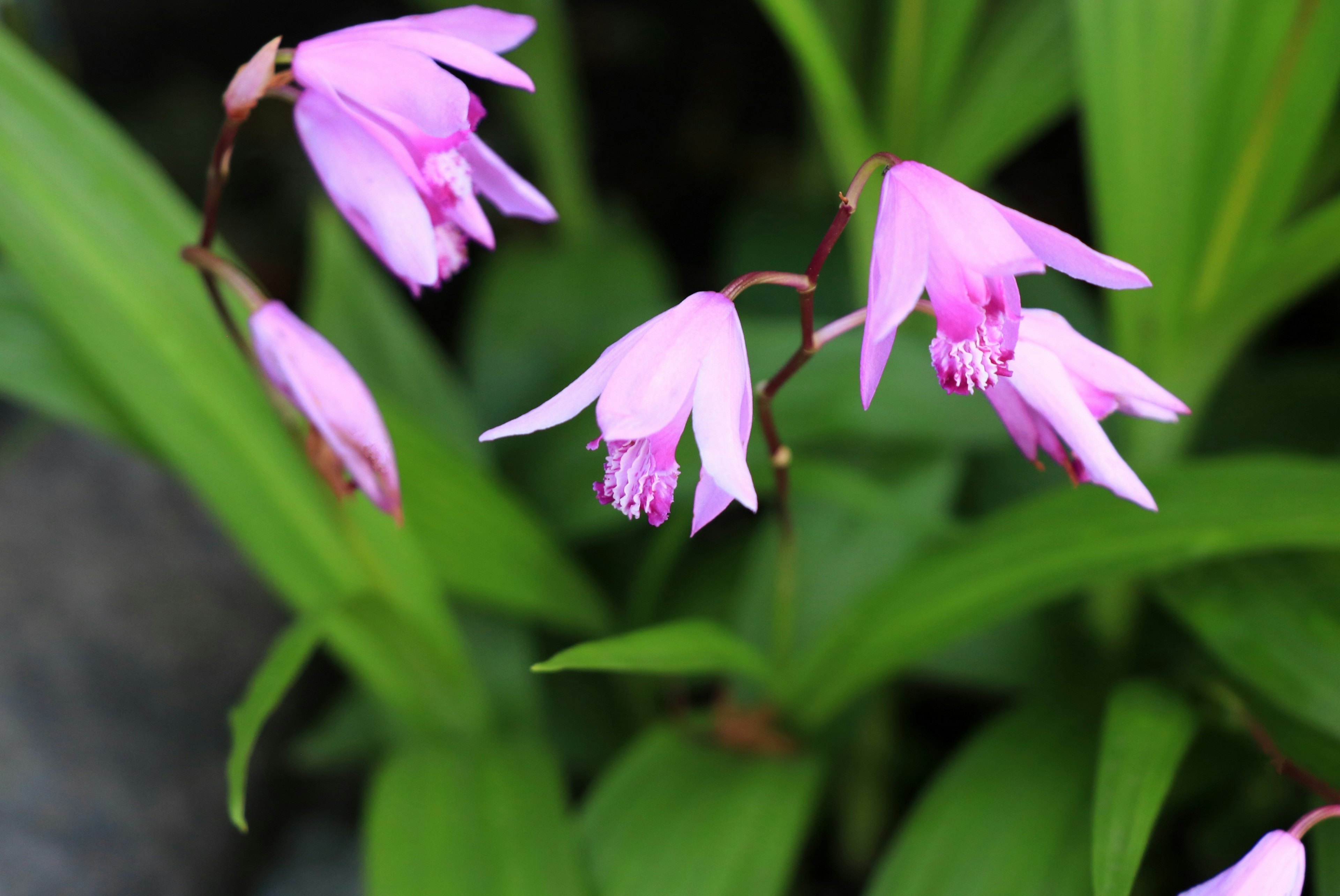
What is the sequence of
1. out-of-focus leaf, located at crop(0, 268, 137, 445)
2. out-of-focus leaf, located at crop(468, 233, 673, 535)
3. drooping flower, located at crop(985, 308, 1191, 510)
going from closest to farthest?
drooping flower, located at crop(985, 308, 1191, 510), out-of-focus leaf, located at crop(0, 268, 137, 445), out-of-focus leaf, located at crop(468, 233, 673, 535)

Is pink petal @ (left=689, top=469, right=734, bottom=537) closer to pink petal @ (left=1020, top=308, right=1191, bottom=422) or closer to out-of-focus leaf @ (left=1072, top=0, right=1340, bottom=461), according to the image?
pink petal @ (left=1020, top=308, right=1191, bottom=422)

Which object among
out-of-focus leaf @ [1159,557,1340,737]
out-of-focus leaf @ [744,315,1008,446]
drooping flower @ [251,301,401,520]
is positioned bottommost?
out-of-focus leaf @ [1159,557,1340,737]

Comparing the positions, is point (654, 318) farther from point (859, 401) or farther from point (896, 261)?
point (859, 401)

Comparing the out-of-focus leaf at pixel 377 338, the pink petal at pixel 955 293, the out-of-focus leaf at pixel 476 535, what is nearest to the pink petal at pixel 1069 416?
the pink petal at pixel 955 293

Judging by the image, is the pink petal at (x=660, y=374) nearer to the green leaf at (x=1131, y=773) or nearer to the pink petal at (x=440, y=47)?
the pink petal at (x=440, y=47)

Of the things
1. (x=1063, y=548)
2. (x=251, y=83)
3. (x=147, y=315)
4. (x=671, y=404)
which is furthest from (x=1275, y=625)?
(x=147, y=315)

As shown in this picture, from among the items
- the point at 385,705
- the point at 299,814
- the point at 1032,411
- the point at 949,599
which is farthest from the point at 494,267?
the point at 1032,411

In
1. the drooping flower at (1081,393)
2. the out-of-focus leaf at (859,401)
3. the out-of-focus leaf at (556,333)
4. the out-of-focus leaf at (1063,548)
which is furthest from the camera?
the out-of-focus leaf at (556,333)

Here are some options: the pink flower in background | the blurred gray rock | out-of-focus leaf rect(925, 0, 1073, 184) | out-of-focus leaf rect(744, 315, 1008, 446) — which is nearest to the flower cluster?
the pink flower in background
